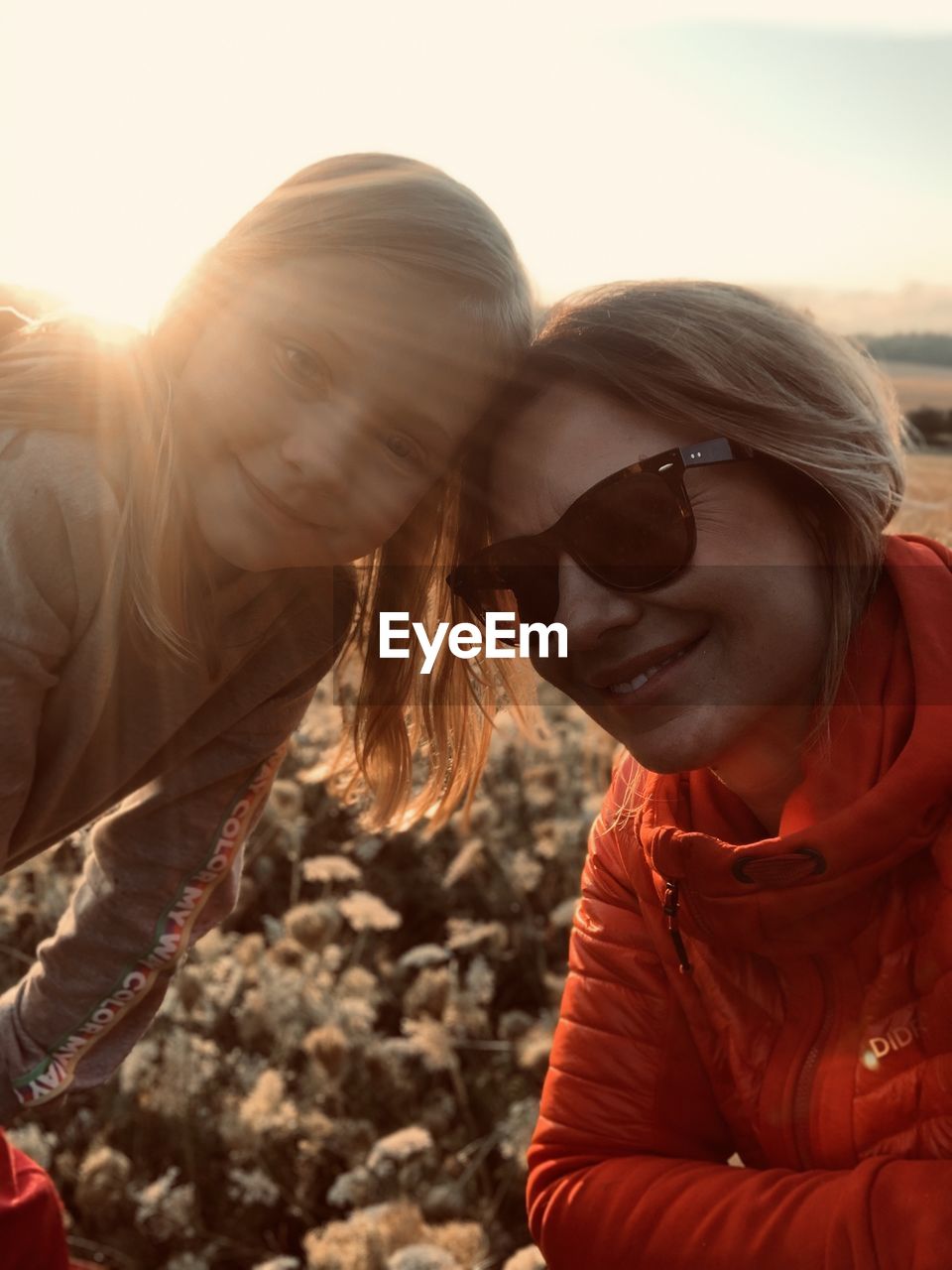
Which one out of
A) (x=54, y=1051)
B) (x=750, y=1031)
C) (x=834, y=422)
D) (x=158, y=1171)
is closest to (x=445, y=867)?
(x=158, y=1171)

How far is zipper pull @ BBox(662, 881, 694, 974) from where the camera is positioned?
6.17 ft

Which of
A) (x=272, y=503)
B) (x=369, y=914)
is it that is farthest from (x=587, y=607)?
(x=369, y=914)

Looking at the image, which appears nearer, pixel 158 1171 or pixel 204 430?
pixel 204 430

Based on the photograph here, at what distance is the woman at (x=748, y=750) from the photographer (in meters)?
1.69

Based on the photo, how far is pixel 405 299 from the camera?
80.2 inches

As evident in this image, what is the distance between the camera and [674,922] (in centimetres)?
190

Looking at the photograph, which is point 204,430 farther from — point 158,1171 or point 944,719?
point 158,1171

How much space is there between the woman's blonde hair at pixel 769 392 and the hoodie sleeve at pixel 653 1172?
0.59m

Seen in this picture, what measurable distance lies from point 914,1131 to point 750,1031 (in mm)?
284

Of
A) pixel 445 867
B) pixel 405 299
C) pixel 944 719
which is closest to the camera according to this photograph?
pixel 944 719

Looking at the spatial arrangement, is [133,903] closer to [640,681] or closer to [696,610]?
[640,681]

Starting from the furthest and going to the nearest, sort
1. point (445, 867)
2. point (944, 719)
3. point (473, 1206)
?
1. point (445, 867)
2. point (473, 1206)
3. point (944, 719)

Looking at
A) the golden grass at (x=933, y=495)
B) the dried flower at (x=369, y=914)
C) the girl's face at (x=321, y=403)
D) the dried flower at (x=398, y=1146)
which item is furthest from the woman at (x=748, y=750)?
the dried flower at (x=369, y=914)

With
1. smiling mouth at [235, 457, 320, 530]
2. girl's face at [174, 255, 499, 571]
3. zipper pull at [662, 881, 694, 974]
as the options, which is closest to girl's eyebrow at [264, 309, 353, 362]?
girl's face at [174, 255, 499, 571]
